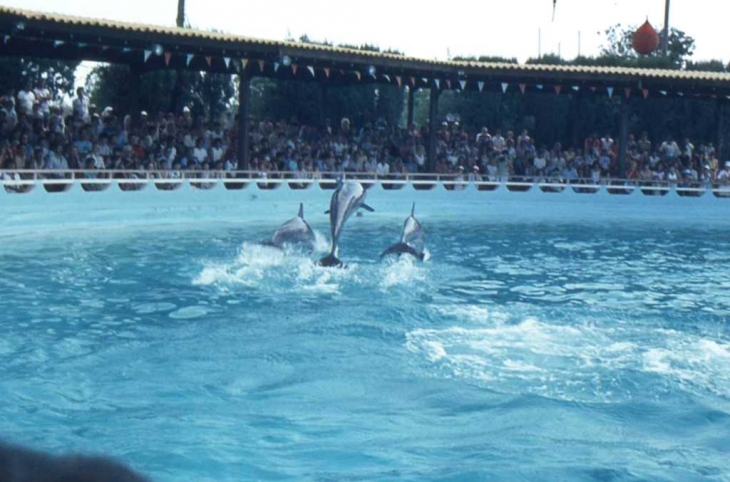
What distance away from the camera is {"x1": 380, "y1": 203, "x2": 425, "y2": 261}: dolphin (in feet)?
40.4

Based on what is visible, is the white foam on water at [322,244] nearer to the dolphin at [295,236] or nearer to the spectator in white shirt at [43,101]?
the dolphin at [295,236]

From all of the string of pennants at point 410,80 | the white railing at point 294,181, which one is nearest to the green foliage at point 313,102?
the string of pennants at point 410,80

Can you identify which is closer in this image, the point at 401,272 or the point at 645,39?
the point at 401,272

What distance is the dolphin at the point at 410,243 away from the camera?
1231 cm

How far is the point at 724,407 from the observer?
21.5 feet

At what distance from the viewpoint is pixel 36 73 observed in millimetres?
29562

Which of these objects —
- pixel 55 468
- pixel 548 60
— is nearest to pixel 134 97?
pixel 548 60

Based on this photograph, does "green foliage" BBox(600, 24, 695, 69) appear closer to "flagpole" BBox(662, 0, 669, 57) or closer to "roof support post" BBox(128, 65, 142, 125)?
"flagpole" BBox(662, 0, 669, 57)

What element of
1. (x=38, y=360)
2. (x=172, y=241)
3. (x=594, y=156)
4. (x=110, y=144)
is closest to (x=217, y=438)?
(x=38, y=360)

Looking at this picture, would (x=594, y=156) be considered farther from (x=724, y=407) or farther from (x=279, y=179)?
(x=724, y=407)

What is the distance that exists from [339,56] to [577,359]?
14.9 metres


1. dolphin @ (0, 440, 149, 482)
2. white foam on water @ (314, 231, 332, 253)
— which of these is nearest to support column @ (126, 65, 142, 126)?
white foam on water @ (314, 231, 332, 253)

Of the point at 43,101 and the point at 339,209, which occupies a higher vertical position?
the point at 43,101

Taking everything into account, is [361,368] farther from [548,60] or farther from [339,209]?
[548,60]
